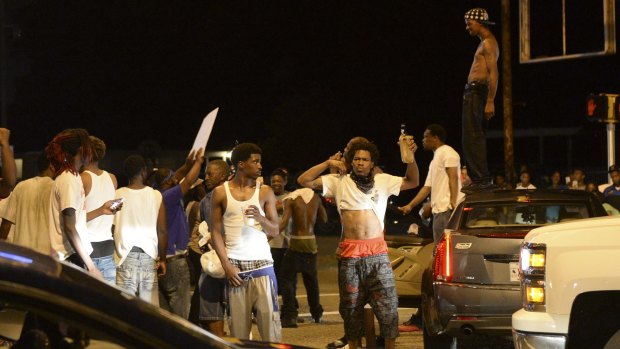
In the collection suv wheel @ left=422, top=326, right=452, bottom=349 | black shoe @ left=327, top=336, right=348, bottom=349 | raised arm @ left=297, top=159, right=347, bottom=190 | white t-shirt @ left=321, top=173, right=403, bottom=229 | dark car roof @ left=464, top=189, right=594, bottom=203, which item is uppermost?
raised arm @ left=297, top=159, right=347, bottom=190

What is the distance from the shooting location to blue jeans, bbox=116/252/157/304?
8570 mm

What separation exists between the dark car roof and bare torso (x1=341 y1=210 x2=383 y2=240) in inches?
37.4

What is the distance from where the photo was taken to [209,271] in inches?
328

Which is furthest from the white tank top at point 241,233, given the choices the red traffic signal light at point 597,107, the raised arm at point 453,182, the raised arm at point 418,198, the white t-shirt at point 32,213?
the red traffic signal light at point 597,107

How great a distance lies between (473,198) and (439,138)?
6.80ft

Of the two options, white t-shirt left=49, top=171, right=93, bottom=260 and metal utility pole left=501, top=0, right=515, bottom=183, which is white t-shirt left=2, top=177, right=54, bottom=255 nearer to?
white t-shirt left=49, top=171, right=93, bottom=260

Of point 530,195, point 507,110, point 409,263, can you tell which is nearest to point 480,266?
point 530,195

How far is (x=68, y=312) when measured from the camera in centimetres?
304

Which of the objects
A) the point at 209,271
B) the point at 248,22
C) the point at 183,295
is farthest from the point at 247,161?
the point at 248,22

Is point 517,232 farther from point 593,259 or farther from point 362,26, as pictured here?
point 362,26

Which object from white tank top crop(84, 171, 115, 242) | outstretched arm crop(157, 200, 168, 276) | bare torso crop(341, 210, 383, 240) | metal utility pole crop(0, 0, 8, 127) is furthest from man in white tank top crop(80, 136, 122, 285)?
metal utility pole crop(0, 0, 8, 127)

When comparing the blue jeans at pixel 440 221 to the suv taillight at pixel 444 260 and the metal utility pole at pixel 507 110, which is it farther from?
the metal utility pole at pixel 507 110

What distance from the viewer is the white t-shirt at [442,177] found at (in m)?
10.9

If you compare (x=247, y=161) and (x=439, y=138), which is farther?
(x=439, y=138)
